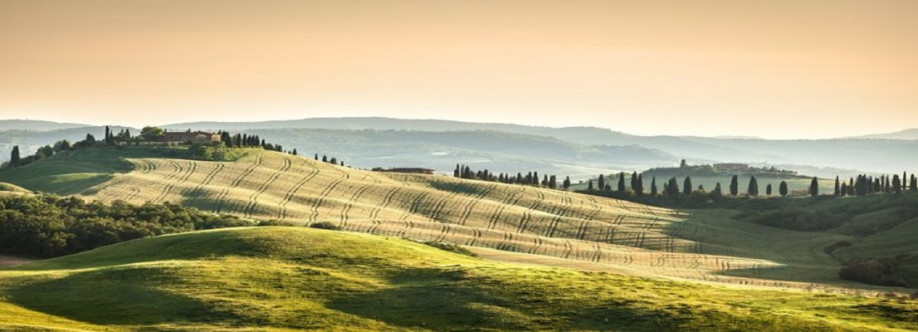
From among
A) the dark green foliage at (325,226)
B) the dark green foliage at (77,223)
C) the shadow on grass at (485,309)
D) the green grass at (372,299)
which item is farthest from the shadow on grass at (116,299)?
the dark green foliage at (325,226)

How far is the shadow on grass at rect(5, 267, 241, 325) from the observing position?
71.6 m

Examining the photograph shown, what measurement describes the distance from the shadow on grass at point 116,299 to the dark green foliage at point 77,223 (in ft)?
145

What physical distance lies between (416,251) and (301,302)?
22.0 meters

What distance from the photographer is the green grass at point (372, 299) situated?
70.2 meters

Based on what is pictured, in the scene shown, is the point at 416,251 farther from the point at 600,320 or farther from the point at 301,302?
the point at 600,320

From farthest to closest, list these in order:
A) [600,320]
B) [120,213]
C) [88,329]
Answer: [120,213] < [600,320] < [88,329]

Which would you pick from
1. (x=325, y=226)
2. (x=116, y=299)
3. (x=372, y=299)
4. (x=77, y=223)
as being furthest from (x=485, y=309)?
(x=325, y=226)

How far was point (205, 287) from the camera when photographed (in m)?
78.3

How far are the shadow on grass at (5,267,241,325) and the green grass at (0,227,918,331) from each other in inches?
4.0

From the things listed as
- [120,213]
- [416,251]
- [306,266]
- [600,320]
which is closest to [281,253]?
[306,266]

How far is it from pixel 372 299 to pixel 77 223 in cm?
6599

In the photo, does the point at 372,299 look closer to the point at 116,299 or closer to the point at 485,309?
the point at 485,309

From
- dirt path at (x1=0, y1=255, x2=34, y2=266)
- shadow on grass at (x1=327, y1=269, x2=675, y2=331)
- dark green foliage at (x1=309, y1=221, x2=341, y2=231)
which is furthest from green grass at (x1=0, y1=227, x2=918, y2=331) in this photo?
dark green foliage at (x1=309, y1=221, x2=341, y2=231)

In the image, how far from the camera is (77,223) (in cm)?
13350
